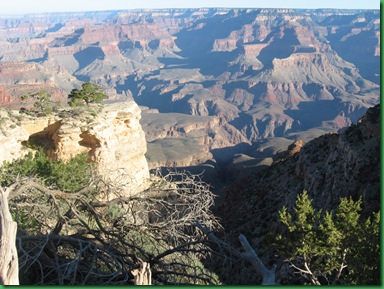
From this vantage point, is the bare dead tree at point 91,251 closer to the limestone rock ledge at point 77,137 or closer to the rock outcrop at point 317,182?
the rock outcrop at point 317,182

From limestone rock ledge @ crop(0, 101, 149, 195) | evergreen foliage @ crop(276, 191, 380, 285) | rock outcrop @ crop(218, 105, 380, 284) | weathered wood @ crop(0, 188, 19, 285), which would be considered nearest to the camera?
weathered wood @ crop(0, 188, 19, 285)

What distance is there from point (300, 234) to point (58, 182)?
9.29m

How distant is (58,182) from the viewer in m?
15.4

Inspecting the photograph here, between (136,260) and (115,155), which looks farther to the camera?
(115,155)

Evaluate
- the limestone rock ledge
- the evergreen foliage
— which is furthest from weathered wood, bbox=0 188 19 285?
the limestone rock ledge

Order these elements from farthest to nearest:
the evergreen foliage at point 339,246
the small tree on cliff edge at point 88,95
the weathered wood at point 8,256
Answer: the small tree on cliff edge at point 88,95 → the evergreen foliage at point 339,246 → the weathered wood at point 8,256

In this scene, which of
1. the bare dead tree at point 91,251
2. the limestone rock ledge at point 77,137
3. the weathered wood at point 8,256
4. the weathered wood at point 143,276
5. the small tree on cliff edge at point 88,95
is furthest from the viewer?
the small tree on cliff edge at point 88,95

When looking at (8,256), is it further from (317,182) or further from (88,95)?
(88,95)

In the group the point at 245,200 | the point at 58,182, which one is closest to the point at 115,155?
the point at 58,182

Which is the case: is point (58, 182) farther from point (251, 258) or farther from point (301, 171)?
point (301, 171)

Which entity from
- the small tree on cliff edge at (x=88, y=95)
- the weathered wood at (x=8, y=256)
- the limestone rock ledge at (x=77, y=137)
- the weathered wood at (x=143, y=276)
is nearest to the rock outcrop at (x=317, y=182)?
the limestone rock ledge at (x=77, y=137)

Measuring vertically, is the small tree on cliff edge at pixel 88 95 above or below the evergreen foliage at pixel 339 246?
above

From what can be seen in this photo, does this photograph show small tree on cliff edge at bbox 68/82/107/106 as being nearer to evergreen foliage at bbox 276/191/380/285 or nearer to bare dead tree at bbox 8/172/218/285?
bare dead tree at bbox 8/172/218/285

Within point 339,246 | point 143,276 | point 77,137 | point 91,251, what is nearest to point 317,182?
point 77,137
